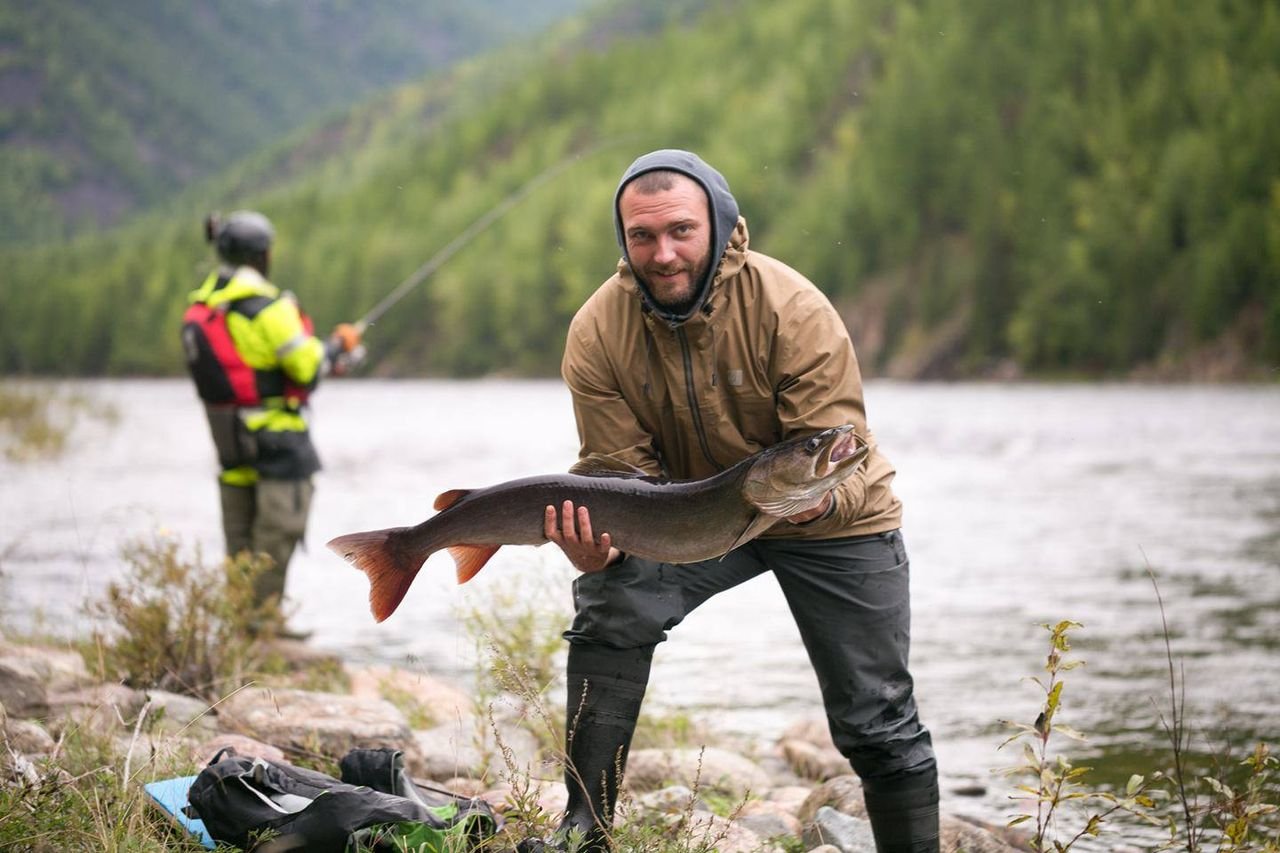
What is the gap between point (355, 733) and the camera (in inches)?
215

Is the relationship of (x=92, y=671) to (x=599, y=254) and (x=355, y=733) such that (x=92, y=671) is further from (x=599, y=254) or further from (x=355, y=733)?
(x=599, y=254)

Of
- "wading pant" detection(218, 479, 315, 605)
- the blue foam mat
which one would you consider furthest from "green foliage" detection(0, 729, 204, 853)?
"wading pant" detection(218, 479, 315, 605)

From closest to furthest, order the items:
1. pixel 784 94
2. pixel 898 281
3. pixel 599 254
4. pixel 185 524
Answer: pixel 185 524 < pixel 599 254 < pixel 898 281 < pixel 784 94

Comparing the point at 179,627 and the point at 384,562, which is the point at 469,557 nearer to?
the point at 384,562

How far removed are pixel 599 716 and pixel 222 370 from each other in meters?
4.57

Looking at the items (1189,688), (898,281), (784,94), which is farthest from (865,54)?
(1189,688)

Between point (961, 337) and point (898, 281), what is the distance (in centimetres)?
848

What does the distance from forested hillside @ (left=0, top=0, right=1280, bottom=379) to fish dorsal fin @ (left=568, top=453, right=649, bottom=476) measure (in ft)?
142

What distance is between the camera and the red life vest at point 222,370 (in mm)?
7973

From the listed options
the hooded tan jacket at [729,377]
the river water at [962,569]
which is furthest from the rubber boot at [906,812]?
the river water at [962,569]

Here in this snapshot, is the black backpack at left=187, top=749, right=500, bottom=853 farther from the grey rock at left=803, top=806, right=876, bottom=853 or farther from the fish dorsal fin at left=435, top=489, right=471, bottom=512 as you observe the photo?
the grey rock at left=803, top=806, right=876, bottom=853

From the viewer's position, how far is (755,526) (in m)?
3.94

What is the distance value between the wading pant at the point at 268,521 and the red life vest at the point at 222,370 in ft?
1.64

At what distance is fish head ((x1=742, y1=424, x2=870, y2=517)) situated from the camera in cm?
379
